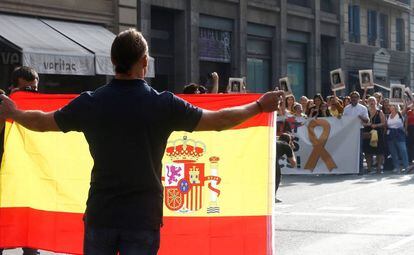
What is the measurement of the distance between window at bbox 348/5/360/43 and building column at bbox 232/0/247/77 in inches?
430

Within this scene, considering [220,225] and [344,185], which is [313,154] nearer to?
[344,185]

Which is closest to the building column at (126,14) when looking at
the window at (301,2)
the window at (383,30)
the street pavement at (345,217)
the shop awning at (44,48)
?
the shop awning at (44,48)

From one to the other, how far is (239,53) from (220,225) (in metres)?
22.6

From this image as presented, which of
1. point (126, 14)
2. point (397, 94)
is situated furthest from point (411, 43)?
point (126, 14)

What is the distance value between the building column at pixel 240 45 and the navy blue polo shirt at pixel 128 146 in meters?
24.9

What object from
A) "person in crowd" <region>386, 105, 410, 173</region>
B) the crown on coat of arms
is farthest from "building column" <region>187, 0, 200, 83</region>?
the crown on coat of arms

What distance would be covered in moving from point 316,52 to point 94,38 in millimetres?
16505

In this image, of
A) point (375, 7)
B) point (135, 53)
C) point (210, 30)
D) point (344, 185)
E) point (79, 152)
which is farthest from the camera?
point (375, 7)

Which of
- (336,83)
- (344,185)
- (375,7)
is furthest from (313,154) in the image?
(375,7)

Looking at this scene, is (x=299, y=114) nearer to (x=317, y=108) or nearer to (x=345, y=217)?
(x=317, y=108)

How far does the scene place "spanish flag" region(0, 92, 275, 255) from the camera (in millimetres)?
6559

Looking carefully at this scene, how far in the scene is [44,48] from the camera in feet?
58.4

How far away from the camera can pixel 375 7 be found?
41906mm

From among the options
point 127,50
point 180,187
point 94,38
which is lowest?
point 180,187
